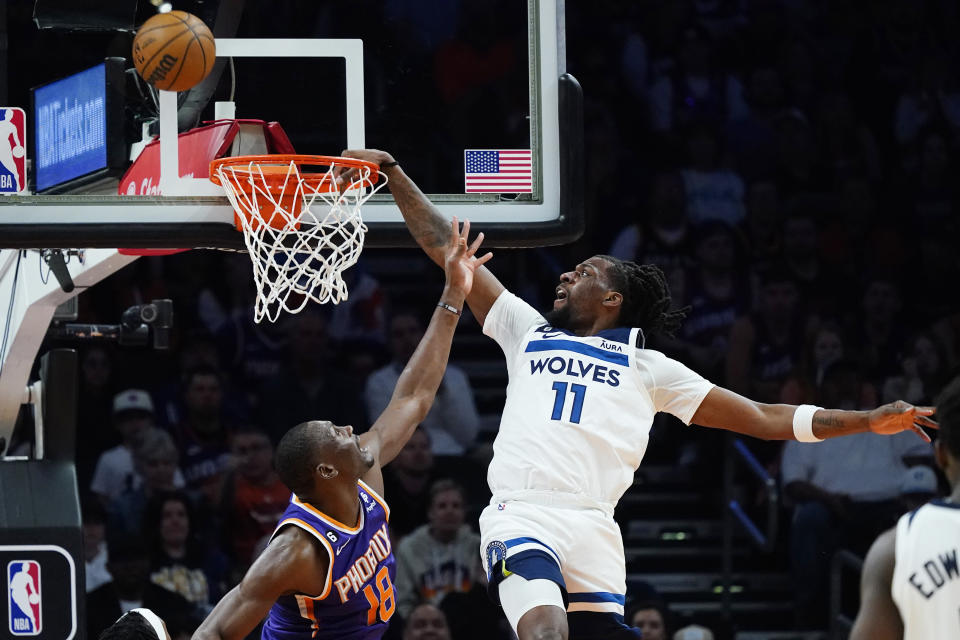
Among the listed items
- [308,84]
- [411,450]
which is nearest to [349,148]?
[308,84]

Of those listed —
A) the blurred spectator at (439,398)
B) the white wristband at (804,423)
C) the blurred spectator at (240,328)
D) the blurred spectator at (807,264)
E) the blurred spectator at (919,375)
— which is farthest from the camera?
the blurred spectator at (807,264)

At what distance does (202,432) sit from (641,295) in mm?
4281

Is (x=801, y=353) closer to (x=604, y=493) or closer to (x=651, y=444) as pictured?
(x=651, y=444)

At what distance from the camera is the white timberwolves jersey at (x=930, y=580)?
342 centimetres

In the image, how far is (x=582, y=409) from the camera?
5.37m

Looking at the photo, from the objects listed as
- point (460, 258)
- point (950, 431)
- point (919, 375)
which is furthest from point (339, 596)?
point (919, 375)

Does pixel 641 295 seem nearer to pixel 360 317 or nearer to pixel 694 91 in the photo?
pixel 360 317

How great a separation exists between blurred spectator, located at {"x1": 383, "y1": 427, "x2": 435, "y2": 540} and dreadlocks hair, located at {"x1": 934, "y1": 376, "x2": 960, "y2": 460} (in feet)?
18.7

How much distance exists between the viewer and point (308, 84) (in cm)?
564

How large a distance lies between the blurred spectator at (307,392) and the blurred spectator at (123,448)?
0.72m

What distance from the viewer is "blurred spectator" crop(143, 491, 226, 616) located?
8.58 m

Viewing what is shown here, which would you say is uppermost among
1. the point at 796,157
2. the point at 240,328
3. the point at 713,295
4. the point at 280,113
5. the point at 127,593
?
the point at 796,157

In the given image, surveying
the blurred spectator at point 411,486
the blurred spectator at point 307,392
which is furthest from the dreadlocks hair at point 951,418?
the blurred spectator at point 307,392

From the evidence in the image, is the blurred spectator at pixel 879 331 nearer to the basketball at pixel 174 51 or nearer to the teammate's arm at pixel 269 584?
the basketball at pixel 174 51
